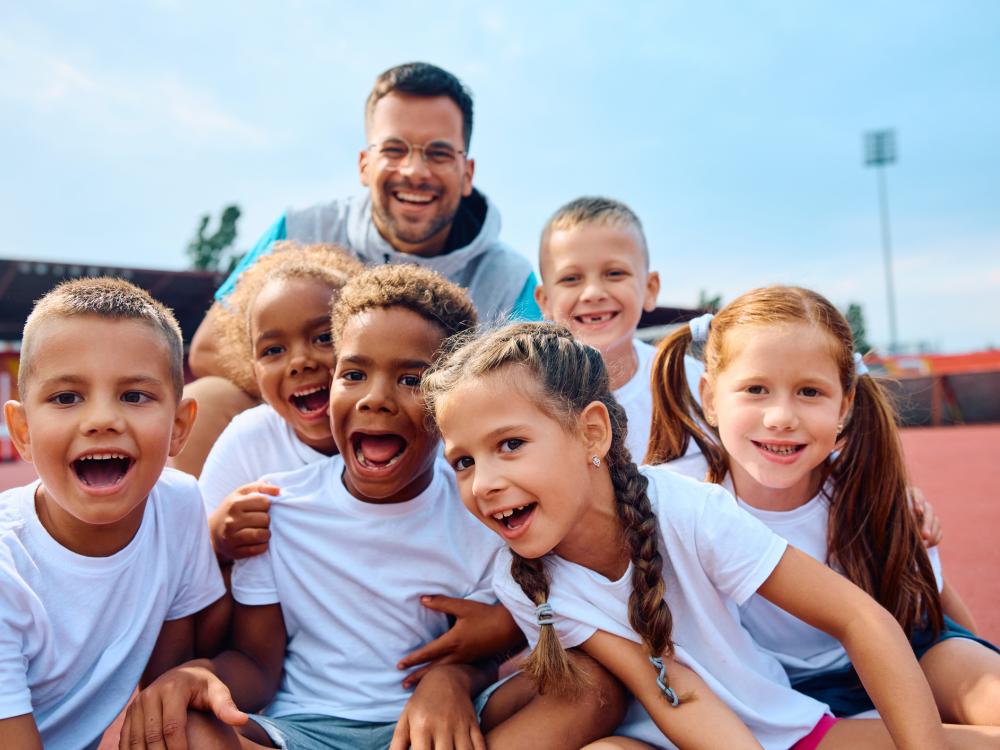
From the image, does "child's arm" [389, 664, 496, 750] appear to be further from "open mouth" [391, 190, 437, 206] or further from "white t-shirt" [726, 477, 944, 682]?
"open mouth" [391, 190, 437, 206]

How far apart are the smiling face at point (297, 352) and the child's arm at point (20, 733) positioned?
1.01m

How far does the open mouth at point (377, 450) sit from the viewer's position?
6.64 ft

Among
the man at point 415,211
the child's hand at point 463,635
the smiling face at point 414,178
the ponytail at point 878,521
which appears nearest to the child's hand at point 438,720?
the child's hand at point 463,635

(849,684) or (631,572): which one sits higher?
(631,572)

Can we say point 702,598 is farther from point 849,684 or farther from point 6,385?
point 6,385

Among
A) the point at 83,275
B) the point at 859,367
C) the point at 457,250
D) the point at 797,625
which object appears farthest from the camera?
the point at 83,275

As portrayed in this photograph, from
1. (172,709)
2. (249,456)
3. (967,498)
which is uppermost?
(249,456)

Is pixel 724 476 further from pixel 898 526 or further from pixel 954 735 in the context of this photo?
pixel 954 735

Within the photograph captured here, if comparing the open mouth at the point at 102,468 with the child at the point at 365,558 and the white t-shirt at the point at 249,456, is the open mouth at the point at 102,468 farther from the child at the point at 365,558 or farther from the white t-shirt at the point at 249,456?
the white t-shirt at the point at 249,456

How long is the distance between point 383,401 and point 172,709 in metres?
0.79

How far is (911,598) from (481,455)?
4.05 feet

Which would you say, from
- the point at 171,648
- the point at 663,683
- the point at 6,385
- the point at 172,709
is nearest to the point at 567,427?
the point at 663,683

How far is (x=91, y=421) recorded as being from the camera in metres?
1.69

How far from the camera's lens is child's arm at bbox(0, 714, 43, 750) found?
1.55 meters
